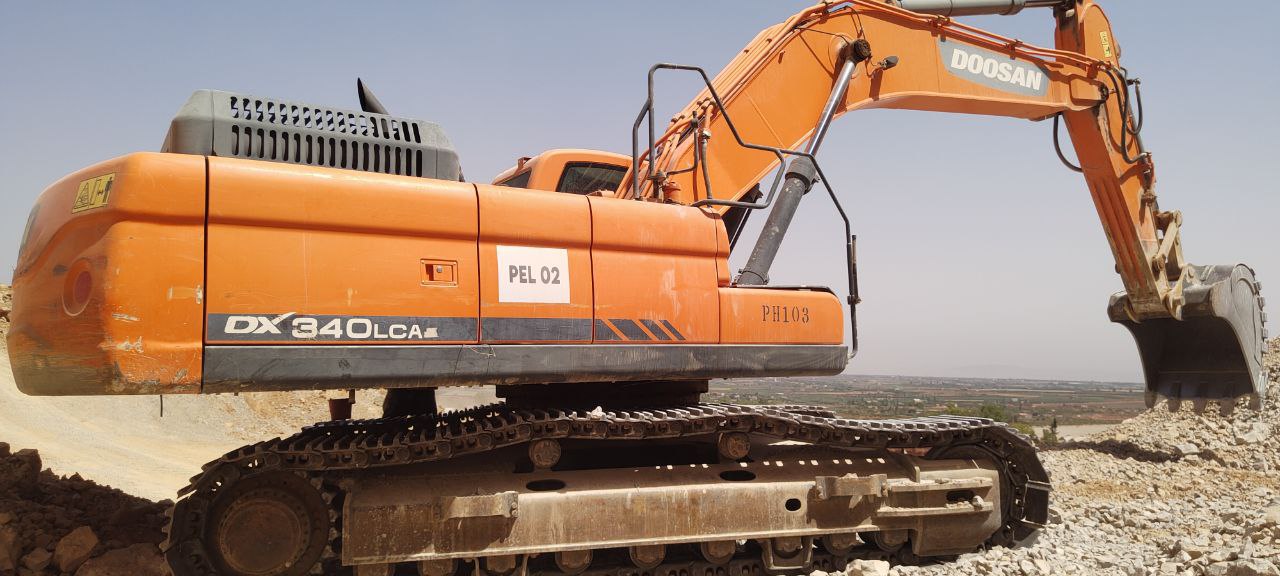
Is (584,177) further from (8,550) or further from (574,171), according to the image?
(8,550)

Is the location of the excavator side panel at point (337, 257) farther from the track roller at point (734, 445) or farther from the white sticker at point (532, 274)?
the track roller at point (734, 445)

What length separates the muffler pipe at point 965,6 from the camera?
Answer: 6.94 meters

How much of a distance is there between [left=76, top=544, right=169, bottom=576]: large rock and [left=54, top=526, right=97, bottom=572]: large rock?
0.30ft

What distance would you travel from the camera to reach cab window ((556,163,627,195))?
5.97 meters

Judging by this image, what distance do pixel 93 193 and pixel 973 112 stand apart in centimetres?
675

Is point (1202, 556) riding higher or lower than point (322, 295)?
lower

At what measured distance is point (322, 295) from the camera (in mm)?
3760

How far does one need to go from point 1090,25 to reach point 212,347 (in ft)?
28.5

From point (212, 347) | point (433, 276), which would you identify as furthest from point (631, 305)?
point (212, 347)

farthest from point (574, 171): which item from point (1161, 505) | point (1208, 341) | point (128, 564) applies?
point (1208, 341)

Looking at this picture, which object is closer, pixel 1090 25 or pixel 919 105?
pixel 919 105

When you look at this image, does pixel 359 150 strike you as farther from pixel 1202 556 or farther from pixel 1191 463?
pixel 1191 463

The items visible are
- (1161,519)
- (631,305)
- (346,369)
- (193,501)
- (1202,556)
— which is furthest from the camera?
(1161,519)

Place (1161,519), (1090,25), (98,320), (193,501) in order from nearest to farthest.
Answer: (98,320)
(193,501)
(1161,519)
(1090,25)
